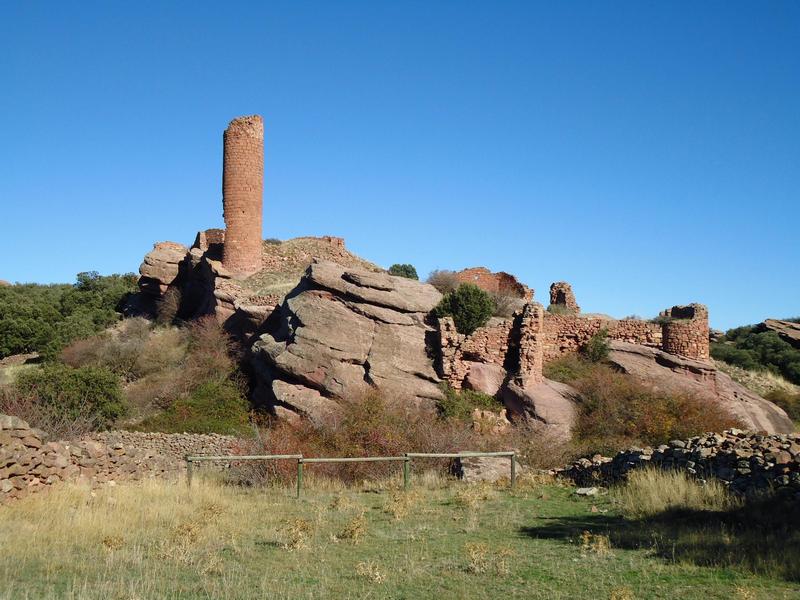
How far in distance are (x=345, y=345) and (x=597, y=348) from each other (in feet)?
27.5

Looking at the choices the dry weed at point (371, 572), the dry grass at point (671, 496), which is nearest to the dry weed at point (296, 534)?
the dry weed at point (371, 572)

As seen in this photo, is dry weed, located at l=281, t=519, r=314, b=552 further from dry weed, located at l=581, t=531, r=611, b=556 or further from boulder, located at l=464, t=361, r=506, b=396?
boulder, located at l=464, t=361, r=506, b=396

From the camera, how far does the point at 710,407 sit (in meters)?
21.7

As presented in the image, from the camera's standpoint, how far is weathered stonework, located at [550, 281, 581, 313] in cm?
3181

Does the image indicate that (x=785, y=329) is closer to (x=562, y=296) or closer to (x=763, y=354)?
(x=763, y=354)

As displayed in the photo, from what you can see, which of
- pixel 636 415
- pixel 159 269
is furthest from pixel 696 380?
pixel 159 269

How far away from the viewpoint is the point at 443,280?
Answer: 37.3 meters

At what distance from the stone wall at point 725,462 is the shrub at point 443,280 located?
64.2 ft

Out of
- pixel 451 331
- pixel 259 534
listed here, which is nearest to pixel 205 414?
pixel 451 331

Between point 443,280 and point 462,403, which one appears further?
point 443,280

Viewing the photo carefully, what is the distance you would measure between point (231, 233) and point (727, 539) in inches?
1134

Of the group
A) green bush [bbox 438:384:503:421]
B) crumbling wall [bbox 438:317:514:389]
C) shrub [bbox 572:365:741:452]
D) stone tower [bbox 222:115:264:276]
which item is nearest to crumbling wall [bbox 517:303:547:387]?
crumbling wall [bbox 438:317:514:389]

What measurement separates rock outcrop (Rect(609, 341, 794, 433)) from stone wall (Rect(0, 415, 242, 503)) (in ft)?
42.0

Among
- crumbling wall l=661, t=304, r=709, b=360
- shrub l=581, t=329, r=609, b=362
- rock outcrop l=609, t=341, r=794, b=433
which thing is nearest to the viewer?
rock outcrop l=609, t=341, r=794, b=433
